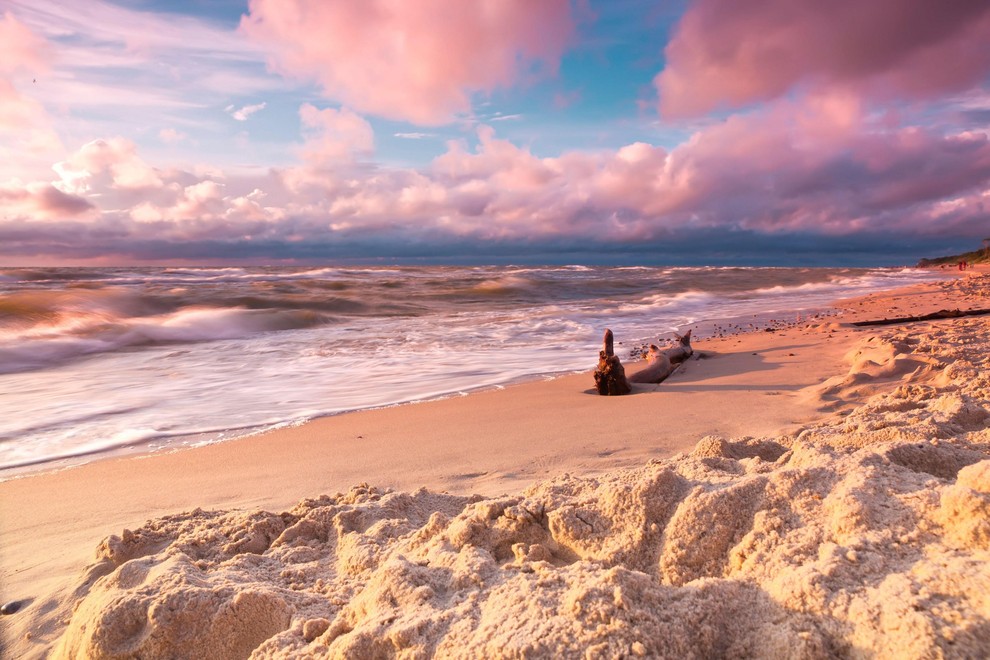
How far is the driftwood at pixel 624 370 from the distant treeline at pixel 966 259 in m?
47.2

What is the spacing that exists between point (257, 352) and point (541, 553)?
903 cm

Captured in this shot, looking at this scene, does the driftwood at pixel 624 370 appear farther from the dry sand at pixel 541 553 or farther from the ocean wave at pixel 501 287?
the ocean wave at pixel 501 287

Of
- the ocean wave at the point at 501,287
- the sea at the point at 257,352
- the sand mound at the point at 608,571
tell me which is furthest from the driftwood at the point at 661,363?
the ocean wave at the point at 501,287

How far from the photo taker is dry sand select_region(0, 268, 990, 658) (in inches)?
49.1

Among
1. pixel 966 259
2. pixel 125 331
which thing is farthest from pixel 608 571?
pixel 966 259

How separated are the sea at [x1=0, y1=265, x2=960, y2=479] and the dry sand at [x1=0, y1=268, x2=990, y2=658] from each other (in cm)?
161

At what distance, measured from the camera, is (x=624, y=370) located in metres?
6.08

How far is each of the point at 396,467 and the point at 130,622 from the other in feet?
6.14

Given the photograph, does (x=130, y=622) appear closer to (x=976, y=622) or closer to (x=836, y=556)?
(x=836, y=556)

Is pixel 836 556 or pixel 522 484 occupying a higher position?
pixel 836 556

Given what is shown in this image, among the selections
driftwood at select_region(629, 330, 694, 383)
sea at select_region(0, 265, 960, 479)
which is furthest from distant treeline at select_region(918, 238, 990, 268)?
driftwood at select_region(629, 330, 694, 383)

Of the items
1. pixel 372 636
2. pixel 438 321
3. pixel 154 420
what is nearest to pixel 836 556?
pixel 372 636

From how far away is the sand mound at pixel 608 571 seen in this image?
1.22 meters

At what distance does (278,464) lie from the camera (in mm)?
3635
